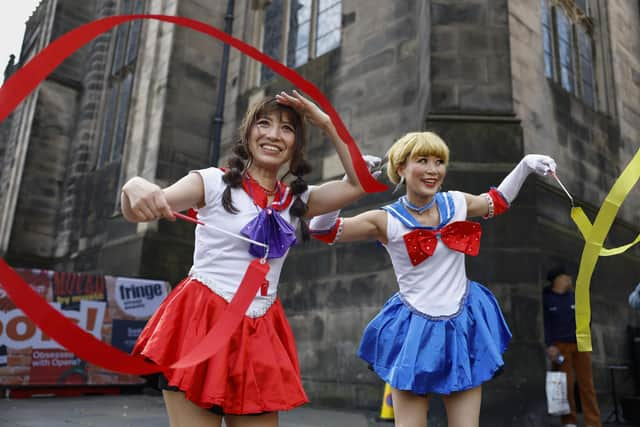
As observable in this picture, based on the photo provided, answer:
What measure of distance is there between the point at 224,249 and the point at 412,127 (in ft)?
17.5

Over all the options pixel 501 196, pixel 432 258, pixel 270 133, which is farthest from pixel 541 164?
pixel 270 133

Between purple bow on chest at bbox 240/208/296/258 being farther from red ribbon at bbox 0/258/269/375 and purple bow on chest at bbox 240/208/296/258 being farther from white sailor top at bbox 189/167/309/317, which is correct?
red ribbon at bbox 0/258/269/375

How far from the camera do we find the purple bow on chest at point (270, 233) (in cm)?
189

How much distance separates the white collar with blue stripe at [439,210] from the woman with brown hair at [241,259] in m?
0.51

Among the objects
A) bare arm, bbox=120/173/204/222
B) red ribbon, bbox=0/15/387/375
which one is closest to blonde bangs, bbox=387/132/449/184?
red ribbon, bbox=0/15/387/375

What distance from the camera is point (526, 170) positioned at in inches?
Result: 107

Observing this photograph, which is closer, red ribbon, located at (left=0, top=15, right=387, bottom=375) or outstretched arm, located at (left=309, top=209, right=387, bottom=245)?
red ribbon, located at (left=0, top=15, right=387, bottom=375)

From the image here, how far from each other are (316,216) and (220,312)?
68 centimetres

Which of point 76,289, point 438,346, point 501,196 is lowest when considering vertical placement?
point 438,346

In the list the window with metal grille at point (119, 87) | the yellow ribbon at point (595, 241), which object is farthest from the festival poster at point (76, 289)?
the yellow ribbon at point (595, 241)

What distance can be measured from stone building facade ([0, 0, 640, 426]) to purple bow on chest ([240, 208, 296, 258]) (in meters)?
3.54

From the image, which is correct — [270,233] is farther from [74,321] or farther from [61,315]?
[74,321]

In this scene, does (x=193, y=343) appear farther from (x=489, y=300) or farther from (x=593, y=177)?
(x=593, y=177)

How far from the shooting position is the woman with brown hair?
1.70 m
